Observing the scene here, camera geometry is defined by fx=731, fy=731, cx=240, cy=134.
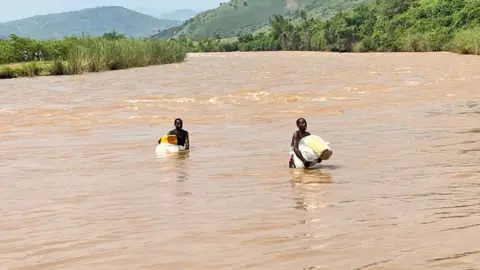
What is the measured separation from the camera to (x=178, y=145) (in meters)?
15.4

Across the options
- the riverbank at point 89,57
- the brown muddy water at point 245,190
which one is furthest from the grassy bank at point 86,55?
the brown muddy water at point 245,190

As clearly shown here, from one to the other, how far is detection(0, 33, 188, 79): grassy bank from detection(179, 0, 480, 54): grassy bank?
82.3 ft

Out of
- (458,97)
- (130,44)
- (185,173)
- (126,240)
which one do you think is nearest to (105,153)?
(185,173)

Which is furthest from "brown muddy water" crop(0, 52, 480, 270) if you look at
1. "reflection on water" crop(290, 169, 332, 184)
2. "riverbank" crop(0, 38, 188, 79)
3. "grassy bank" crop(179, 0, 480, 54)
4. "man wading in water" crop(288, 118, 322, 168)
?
"grassy bank" crop(179, 0, 480, 54)

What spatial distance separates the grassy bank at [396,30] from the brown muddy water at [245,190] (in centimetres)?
4076

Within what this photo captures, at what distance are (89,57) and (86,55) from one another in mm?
324

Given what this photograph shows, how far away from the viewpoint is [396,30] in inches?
3612

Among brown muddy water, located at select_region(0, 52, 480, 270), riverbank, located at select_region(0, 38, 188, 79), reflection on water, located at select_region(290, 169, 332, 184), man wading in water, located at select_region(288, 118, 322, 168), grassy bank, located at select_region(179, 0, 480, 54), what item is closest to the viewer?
brown muddy water, located at select_region(0, 52, 480, 270)

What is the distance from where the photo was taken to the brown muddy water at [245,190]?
6.98m

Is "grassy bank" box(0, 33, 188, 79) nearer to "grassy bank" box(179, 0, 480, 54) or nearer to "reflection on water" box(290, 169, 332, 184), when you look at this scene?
"grassy bank" box(179, 0, 480, 54)

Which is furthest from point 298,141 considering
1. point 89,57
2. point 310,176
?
point 89,57

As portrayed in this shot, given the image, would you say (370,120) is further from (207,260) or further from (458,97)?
(207,260)

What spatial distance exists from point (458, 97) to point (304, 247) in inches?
786

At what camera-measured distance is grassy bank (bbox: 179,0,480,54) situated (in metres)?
75.4
